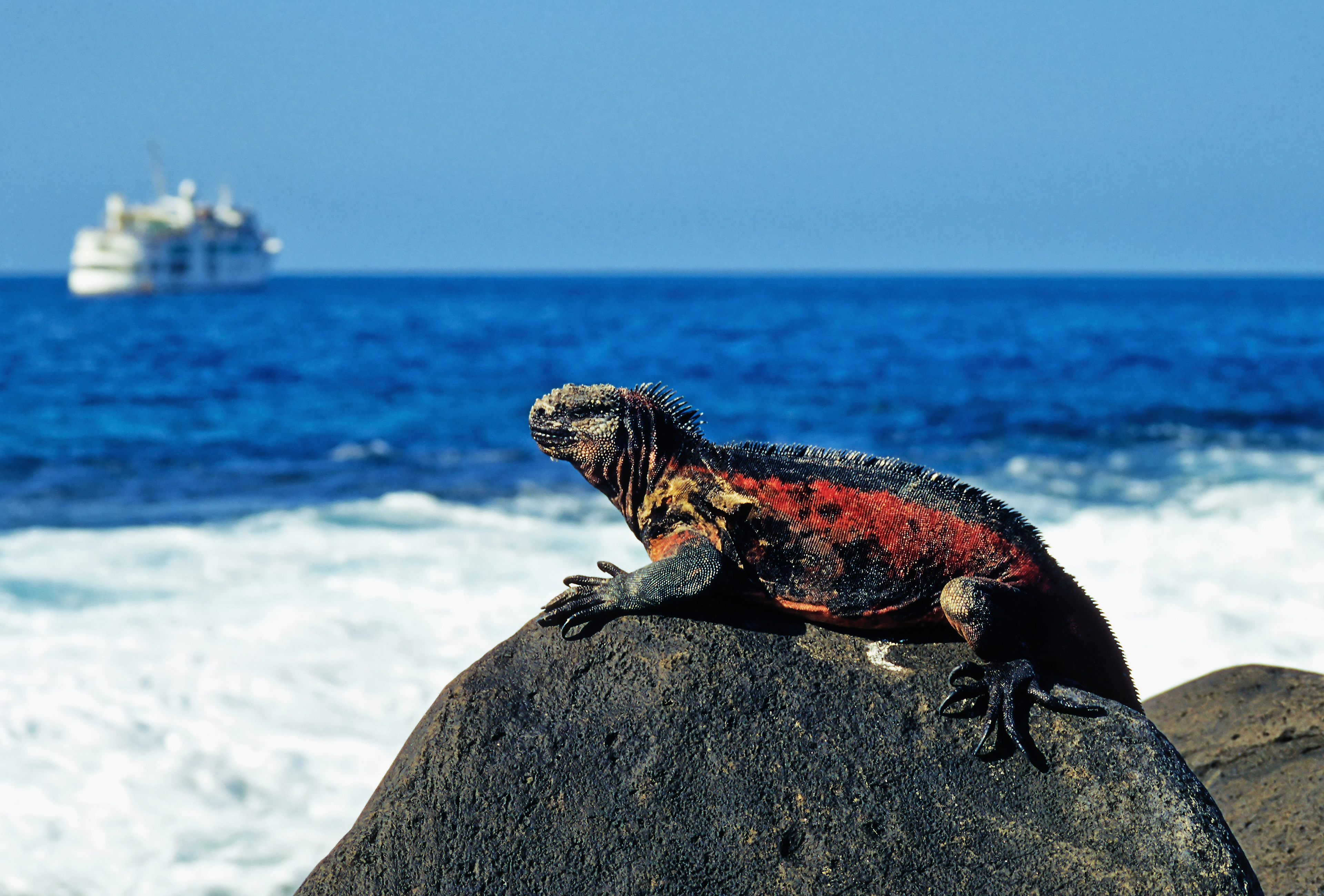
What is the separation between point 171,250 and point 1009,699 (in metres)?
78.5

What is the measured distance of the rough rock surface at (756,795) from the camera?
9.62 ft

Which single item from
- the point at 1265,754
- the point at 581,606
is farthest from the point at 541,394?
the point at 581,606

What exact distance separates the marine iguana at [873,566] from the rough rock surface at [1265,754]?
98cm

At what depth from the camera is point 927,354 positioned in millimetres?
30016

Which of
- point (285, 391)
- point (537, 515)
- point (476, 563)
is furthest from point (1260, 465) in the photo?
point (285, 391)

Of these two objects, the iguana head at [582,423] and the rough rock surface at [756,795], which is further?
the iguana head at [582,423]

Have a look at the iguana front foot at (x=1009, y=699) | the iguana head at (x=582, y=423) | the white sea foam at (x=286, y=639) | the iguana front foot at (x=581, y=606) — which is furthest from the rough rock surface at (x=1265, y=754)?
the iguana head at (x=582, y=423)

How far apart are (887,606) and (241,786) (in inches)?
154

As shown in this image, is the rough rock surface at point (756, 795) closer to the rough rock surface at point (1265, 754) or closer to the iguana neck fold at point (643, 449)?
the iguana neck fold at point (643, 449)

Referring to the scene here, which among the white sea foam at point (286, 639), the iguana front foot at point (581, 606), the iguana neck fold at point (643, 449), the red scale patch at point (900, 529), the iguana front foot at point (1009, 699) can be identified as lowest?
the white sea foam at point (286, 639)

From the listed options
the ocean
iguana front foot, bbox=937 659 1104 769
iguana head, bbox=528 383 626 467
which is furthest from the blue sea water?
iguana front foot, bbox=937 659 1104 769

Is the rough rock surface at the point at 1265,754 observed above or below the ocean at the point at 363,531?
above

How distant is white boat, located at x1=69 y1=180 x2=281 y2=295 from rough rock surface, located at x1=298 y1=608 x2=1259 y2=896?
73337mm

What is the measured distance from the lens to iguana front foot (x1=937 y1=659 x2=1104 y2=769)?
10.3 feet
